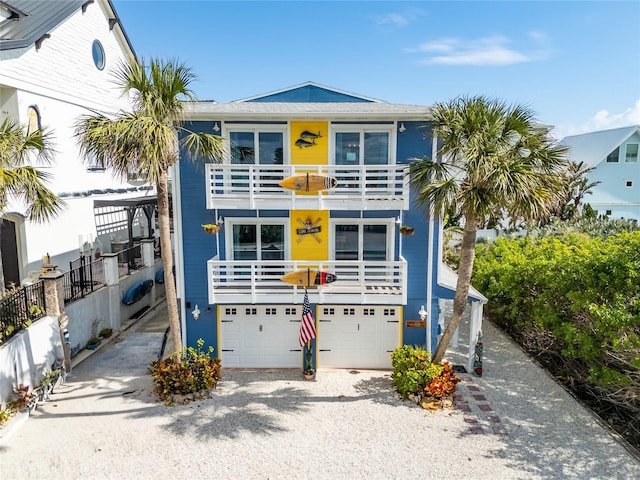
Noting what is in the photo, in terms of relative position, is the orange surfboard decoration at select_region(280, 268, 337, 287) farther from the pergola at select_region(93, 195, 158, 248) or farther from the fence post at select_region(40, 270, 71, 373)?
the pergola at select_region(93, 195, 158, 248)

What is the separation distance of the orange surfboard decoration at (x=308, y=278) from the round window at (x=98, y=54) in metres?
19.0

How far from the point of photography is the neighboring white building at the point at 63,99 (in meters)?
16.6

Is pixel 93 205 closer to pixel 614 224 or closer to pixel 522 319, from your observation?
pixel 522 319

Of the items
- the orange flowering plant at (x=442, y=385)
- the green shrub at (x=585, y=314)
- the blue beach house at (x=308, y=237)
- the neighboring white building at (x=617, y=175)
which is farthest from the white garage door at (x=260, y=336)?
the neighboring white building at (x=617, y=175)

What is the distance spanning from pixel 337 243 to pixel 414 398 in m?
5.32

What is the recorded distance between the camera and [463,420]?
1067cm

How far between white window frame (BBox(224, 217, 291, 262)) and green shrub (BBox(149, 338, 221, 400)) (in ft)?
11.4

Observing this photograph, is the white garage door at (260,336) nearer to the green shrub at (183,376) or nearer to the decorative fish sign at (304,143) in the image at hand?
the green shrub at (183,376)

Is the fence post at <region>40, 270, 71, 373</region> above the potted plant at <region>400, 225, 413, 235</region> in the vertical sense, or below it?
below

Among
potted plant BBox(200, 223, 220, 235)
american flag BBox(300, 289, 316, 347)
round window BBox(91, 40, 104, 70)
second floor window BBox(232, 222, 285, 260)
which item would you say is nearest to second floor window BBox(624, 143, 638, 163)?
second floor window BBox(232, 222, 285, 260)

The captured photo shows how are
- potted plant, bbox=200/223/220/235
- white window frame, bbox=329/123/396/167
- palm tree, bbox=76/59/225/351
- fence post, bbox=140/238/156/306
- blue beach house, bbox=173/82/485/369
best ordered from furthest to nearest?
fence post, bbox=140/238/156/306 < white window frame, bbox=329/123/396/167 < blue beach house, bbox=173/82/485/369 < potted plant, bbox=200/223/220/235 < palm tree, bbox=76/59/225/351

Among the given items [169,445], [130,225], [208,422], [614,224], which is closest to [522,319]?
[208,422]

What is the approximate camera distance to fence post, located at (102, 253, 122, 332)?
16.6 metres

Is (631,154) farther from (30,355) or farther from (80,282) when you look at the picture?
(30,355)
